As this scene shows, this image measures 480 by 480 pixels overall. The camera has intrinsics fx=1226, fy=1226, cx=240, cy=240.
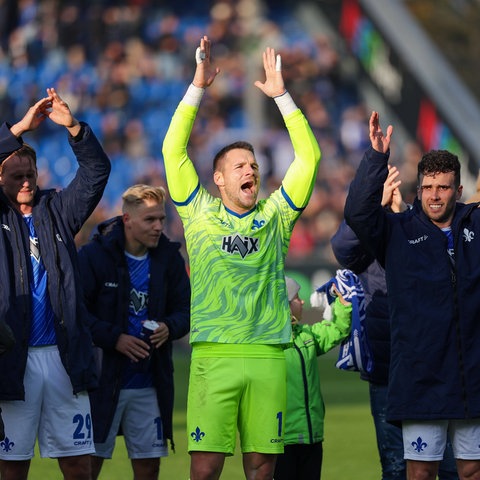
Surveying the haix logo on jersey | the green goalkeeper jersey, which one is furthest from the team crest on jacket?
the haix logo on jersey

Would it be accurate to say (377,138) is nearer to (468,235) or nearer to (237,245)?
(468,235)

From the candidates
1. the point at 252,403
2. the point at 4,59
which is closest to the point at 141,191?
the point at 252,403

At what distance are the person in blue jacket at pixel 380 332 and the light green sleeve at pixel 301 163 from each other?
23.9 inches

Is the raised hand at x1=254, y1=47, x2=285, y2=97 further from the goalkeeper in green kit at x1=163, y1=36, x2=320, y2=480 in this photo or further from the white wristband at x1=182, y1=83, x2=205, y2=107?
the white wristband at x1=182, y1=83, x2=205, y2=107

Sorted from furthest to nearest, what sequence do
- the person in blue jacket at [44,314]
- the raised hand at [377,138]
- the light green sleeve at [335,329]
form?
the light green sleeve at [335,329], the person in blue jacket at [44,314], the raised hand at [377,138]

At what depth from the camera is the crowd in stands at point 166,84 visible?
75.2 ft

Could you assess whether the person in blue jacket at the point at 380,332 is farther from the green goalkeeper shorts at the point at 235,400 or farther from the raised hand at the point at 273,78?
the green goalkeeper shorts at the point at 235,400

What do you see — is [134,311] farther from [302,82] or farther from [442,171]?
[302,82]

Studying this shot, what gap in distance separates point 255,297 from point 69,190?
1227 millimetres

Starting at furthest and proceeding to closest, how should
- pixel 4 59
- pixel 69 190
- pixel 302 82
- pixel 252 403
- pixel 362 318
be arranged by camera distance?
1. pixel 302 82
2. pixel 4 59
3. pixel 362 318
4. pixel 69 190
5. pixel 252 403

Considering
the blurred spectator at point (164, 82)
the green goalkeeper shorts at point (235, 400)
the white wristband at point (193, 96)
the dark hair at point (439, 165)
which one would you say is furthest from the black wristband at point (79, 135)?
the blurred spectator at point (164, 82)

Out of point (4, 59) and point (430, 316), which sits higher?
point (4, 59)

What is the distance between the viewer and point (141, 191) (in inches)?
302

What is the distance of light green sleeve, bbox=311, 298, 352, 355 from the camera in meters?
7.33
